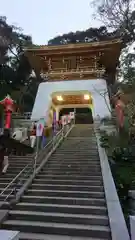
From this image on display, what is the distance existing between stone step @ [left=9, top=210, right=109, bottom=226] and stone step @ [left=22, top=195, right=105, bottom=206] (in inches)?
24.2

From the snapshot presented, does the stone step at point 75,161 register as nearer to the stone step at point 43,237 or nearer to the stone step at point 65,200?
the stone step at point 65,200

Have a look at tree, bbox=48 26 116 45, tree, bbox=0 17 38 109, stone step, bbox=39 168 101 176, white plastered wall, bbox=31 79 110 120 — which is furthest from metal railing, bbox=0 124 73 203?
tree, bbox=48 26 116 45

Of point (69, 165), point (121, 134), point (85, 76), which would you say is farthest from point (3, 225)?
point (85, 76)

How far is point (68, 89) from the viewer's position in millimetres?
21469

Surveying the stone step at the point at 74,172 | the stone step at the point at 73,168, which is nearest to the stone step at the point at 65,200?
the stone step at the point at 74,172

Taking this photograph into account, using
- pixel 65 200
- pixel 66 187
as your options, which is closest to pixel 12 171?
pixel 66 187

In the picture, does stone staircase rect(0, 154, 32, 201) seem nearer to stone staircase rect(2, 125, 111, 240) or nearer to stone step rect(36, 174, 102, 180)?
stone staircase rect(2, 125, 111, 240)

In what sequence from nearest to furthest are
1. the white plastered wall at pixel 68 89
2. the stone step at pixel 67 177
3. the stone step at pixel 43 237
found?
the stone step at pixel 43 237 → the stone step at pixel 67 177 → the white plastered wall at pixel 68 89

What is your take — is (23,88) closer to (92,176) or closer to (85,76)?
(85,76)

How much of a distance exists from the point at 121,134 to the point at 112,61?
1352cm

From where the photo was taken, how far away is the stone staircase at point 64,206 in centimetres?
532

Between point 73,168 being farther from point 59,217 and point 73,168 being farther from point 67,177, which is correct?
point 59,217

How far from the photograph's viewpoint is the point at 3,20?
3362 centimetres

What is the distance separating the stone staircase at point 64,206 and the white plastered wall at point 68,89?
11323mm
